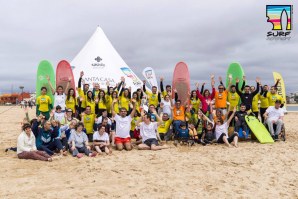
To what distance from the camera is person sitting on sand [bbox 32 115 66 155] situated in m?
5.22

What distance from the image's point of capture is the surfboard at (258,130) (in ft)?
21.7

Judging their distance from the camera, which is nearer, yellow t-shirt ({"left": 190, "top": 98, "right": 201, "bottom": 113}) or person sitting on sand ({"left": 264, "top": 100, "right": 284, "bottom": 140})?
person sitting on sand ({"left": 264, "top": 100, "right": 284, "bottom": 140})

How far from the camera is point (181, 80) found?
324 inches

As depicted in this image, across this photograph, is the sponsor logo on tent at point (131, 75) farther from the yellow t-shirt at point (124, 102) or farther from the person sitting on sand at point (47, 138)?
the person sitting on sand at point (47, 138)

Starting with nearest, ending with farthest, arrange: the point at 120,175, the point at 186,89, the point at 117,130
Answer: the point at 120,175 → the point at 117,130 → the point at 186,89

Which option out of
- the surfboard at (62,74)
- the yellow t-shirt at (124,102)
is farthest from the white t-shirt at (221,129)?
the surfboard at (62,74)

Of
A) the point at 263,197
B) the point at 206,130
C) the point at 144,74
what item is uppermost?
the point at 144,74

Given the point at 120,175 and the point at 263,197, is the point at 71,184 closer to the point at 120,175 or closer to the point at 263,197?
the point at 120,175

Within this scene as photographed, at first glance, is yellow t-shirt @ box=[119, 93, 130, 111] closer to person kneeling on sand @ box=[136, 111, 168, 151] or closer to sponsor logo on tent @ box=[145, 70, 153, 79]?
person kneeling on sand @ box=[136, 111, 168, 151]

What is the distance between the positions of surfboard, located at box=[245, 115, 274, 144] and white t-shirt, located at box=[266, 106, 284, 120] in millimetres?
329

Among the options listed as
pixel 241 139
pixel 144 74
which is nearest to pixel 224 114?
pixel 241 139

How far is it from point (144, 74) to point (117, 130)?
388cm

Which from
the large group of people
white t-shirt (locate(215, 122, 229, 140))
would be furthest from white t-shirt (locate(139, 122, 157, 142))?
white t-shirt (locate(215, 122, 229, 140))

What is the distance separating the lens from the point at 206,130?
6484 mm
